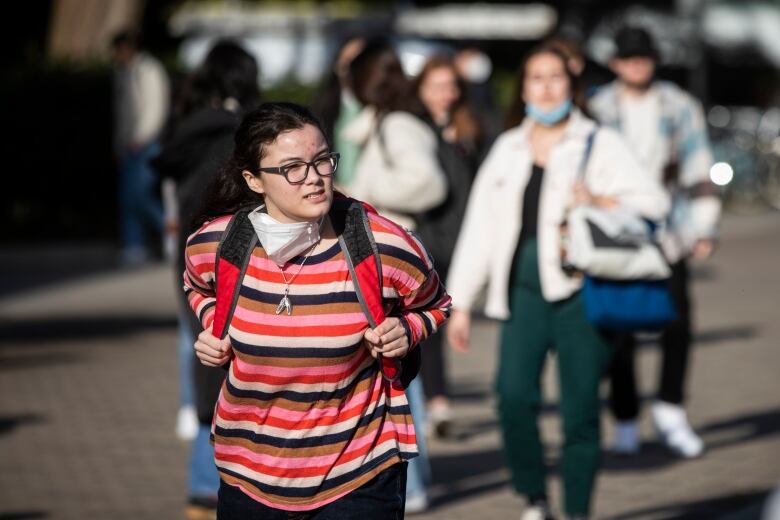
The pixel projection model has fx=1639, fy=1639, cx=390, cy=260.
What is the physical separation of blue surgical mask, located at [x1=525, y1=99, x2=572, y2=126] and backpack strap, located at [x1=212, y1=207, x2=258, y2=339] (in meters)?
2.53

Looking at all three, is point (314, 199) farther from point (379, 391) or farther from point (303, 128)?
point (379, 391)

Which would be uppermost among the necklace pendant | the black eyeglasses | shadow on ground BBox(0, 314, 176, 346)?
the black eyeglasses

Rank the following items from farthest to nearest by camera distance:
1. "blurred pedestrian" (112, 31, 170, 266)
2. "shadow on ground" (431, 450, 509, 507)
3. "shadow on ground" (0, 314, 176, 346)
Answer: "blurred pedestrian" (112, 31, 170, 266) → "shadow on ground" (0, 314, 176, 346) → "shadow on ground" (431, 450, 509, 507)

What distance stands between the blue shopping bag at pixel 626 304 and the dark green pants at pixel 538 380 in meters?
0.11

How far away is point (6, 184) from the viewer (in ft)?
59.4

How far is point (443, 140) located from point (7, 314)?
19.3ft

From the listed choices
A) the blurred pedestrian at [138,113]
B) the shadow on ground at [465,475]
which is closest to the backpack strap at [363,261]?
the shadow on ground at [465,475]

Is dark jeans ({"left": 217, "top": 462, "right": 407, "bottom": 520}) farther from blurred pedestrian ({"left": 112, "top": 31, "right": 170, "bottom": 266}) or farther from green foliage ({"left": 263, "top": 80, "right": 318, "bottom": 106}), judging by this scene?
green foliage ({"left": 263, "top": 80, "right": 318, "bottom": 106})

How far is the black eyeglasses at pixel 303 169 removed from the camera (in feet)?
12.9

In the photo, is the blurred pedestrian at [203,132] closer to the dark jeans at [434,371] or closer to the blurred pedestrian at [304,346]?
the dark jeans at [434,371]

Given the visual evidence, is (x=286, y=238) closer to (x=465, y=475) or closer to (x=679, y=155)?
(x=465, y=475)

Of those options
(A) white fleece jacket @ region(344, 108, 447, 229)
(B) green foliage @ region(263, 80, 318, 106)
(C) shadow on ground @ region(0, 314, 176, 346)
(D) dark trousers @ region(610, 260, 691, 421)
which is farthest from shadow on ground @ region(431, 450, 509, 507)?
(B) green foliage @ region(263, 80, 318, 106)

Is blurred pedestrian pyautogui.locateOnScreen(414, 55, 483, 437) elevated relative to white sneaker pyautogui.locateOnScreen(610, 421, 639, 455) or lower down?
elevated

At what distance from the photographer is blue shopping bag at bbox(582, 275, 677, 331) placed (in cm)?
607
